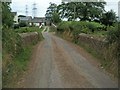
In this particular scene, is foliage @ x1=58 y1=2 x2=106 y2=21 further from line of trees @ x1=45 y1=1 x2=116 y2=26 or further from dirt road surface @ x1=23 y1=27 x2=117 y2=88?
dirt road surface @ x1=23 y1=27 x2=117 y2=88

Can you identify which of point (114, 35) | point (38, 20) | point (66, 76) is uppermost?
point (114, 35)

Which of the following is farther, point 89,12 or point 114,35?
point 89,12

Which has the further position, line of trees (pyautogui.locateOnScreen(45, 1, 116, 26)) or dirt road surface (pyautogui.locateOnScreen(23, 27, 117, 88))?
line of trees (pyautogui.locateOnScreen(45, 1, 116, 26))

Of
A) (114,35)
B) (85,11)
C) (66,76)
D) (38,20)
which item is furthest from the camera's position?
(38,20)

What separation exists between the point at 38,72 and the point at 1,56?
1916 mm

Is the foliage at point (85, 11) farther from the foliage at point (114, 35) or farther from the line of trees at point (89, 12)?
the foliage at point (114, 35)

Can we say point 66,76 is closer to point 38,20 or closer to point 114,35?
point 114,35

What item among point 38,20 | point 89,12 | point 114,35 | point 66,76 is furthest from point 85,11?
point 66,76

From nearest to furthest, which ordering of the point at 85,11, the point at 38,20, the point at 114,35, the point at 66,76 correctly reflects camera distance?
the point at 66,76 → the point at 114,35 → the point at 85,11 → the point at 38,20

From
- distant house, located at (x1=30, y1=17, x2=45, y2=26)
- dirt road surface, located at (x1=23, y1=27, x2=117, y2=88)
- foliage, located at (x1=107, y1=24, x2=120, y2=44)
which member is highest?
foliage, located at (x1=107, y1=24, x2=120, y2=44)

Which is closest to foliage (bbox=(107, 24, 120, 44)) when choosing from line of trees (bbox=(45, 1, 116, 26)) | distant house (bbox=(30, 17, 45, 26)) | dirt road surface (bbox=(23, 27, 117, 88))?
dirt road surface (bbox=(23, 27, 117, 88))

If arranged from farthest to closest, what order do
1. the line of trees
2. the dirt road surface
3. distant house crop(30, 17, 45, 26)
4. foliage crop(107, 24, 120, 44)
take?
distant house crop(30, 17, 45, 26), the line of trees, foliage crop(107, 24, 120, 44), the dirt road surface

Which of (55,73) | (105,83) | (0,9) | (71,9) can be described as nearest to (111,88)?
(105,83)

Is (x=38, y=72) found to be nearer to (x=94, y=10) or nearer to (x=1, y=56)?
(x=1, y=56)
